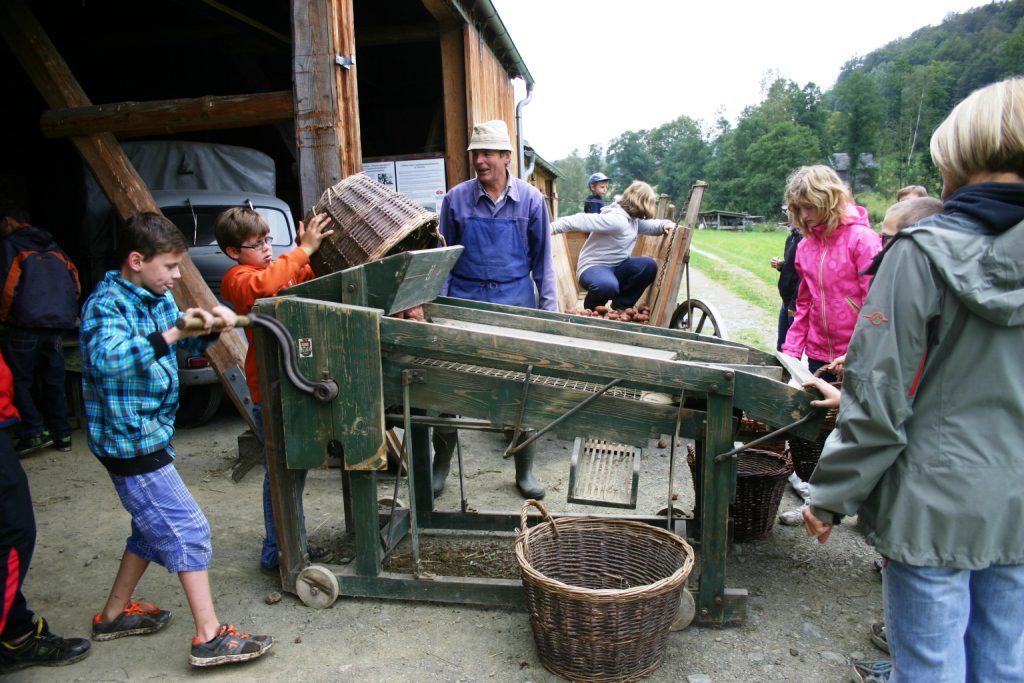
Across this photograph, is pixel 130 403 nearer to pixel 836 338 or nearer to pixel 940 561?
pixel 940 561

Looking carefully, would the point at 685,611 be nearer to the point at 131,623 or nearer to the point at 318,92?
the point at 131,623

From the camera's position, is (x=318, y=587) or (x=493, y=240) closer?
(x=318, y=587)

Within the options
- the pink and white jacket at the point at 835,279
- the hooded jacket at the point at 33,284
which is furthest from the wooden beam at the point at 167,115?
the pink and white jacket at the point at 835,279

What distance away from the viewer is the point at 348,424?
3.16 meters

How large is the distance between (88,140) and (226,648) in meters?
3.72

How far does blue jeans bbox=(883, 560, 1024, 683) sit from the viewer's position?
182 cm

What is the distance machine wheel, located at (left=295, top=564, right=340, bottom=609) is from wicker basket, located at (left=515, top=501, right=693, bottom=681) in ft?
3.08

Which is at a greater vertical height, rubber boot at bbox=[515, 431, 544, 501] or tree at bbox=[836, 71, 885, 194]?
tree at bbox=[836, 71, 885, 194]

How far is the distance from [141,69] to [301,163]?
6.93 m

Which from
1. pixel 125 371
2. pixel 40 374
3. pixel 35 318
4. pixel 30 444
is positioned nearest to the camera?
pixel 125 371

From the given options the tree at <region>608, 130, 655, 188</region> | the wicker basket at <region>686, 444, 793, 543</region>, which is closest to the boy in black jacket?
the wicker basket at <region>686, 444, 793, 543</region>

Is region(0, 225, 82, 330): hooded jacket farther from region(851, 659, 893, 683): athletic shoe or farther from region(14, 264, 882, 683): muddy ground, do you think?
region(851, 659, 893, 683): athletic shoe

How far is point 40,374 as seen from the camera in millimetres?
5926

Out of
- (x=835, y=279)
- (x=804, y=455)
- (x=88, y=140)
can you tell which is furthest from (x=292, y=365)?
(x=88, y=140)
